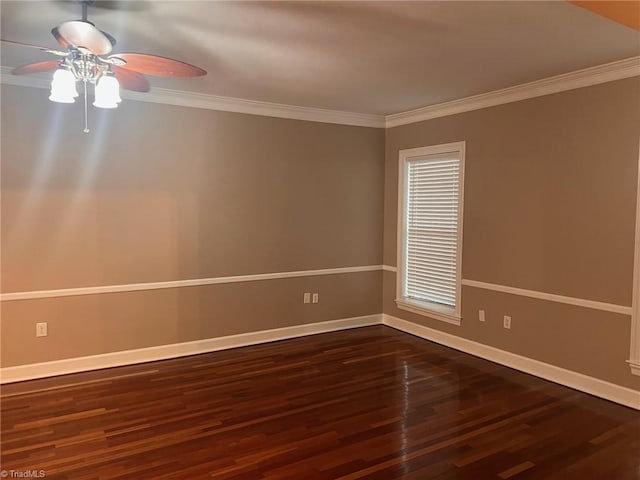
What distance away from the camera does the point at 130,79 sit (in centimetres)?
283

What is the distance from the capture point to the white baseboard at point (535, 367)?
3523 mm

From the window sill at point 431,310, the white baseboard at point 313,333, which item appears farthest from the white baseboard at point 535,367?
the window sill at point 431,310

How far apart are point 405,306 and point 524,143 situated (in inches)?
89.5

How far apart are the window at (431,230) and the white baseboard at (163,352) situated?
812 mm

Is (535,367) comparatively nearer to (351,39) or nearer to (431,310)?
(431,310)

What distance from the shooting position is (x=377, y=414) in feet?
10.9

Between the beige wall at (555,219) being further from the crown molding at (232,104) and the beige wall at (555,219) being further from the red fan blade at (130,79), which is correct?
the red fan blade at (130,79)

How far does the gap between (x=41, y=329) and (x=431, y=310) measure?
3.75 meters

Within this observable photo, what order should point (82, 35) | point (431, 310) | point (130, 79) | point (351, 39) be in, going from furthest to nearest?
1. point (431, 310)
2. point (351, 39)
3. point (130, 79)
4. point (82, 35)

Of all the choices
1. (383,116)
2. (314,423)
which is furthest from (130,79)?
(383,116)

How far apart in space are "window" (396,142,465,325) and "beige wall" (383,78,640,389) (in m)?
0.15

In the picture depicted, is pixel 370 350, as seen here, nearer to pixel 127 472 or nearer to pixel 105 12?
pixel 127 472

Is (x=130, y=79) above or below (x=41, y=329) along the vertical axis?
above

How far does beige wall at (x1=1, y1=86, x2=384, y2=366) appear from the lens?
3.90m
